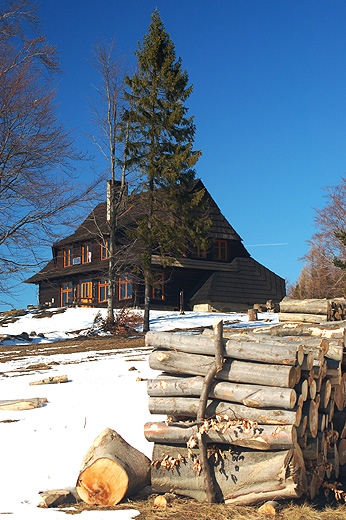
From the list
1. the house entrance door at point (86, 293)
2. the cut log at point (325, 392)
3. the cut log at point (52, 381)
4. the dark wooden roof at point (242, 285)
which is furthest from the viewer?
the house entrance door at point (86, 293)

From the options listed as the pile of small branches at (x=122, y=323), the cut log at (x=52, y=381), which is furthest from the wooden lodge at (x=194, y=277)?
the cut log at (x=52, y=381)

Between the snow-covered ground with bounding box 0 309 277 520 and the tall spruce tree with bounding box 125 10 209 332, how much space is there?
11.9 meters

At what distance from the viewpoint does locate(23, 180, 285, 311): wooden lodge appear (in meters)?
39.8

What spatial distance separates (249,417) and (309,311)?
1433cm

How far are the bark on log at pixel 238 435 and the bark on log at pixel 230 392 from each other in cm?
25

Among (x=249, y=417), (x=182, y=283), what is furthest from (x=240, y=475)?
(x=182, y=283)

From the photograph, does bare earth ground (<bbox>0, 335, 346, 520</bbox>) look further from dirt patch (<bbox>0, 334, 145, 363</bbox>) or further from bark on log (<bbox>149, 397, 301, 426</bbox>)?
dirt patch (<bbox>0, 334, 145, 363</bbox>)

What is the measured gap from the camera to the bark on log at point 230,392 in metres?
6.83

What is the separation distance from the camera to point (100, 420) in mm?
10430

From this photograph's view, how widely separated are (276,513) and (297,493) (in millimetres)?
302

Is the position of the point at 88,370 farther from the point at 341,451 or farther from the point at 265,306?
the point at 265,306

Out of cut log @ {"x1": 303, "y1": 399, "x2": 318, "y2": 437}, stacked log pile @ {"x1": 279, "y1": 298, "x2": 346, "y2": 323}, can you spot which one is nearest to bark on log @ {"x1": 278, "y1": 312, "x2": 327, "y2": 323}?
stacked log pile @ {"x1": 279, "y1": 298, "x2": 346, "y2": 323}

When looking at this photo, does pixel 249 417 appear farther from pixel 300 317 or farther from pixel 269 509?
pixel 300 317

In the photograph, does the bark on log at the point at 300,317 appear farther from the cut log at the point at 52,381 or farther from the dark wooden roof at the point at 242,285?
the dark wooden roof at the point at 242,285
